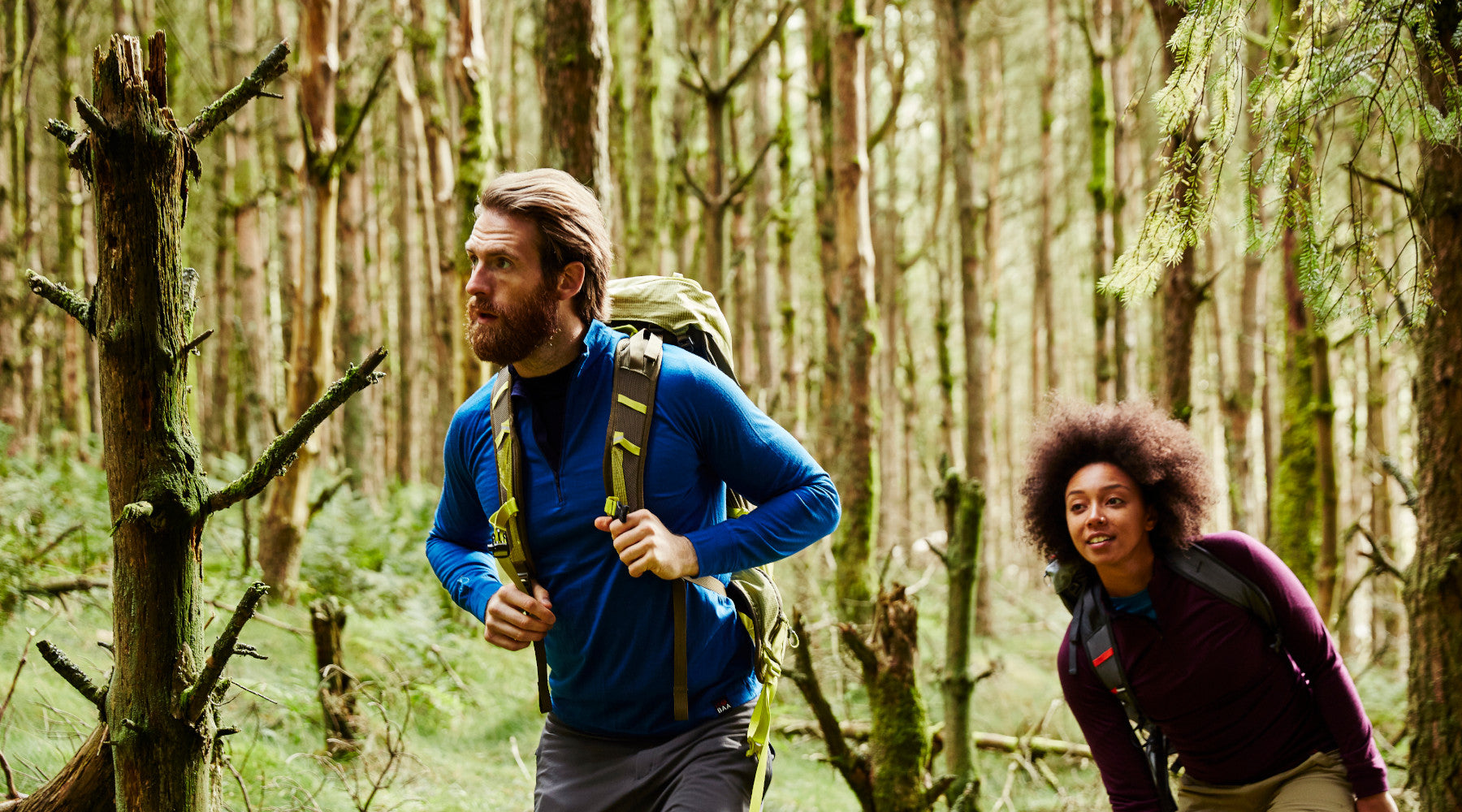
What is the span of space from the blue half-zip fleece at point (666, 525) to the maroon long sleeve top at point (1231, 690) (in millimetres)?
1533

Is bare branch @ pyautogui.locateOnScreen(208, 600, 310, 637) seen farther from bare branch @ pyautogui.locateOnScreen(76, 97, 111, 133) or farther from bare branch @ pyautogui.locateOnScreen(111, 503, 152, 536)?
bare branch @ pyautogui.locateOnScreen(76, 97, 111, 133)

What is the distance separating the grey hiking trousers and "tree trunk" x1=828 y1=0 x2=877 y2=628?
19.8ft

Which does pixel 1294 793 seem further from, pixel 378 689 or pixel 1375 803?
pixel 378 689

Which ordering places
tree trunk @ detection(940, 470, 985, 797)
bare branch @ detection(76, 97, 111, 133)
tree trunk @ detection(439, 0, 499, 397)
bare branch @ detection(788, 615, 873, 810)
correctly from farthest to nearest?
tree trunk @ detection(439, 0, 499, 397)
tree trunk @ detection(940, 470, 985, 797)
bare branch @ detection(788, 615, 873, 810)
bare branch @ detection(76, 97, 111, 133)

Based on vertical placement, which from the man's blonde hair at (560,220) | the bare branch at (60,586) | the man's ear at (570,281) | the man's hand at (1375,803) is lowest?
the man's hand at (1375,803)

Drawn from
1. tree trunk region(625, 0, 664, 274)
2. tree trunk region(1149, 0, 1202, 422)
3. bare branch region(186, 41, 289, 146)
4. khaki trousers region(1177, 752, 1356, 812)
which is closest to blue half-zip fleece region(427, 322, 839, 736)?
bare branch region(186, 41, 289, 146)

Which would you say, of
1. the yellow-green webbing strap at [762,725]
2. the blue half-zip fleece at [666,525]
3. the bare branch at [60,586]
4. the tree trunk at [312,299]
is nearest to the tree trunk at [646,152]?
the tree trunk at [312,299]

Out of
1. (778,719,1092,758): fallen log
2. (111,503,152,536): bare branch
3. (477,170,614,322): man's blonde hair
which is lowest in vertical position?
(778,719,1092,758): fallen log

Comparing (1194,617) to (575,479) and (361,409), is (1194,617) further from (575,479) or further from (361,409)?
(361,409)

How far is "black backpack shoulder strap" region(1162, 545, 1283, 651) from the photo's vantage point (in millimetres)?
3232

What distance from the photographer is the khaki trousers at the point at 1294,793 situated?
313 centimetres

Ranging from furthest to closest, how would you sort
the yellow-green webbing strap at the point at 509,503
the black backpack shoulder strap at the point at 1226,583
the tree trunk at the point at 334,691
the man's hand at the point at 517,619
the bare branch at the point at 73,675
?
the tree trunk at the point at 334,691
the black backpack shoulder strap at the point at 1226,583
the yellow-green webbing strap at the point at 509,503
the man's hand at the point at 517,619
the bare branch at the point at 73,675

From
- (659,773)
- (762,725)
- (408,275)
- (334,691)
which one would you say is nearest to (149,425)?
(659,773)

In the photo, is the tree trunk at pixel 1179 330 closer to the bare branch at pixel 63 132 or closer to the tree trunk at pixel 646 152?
the tree trunk at pixel 646 152
